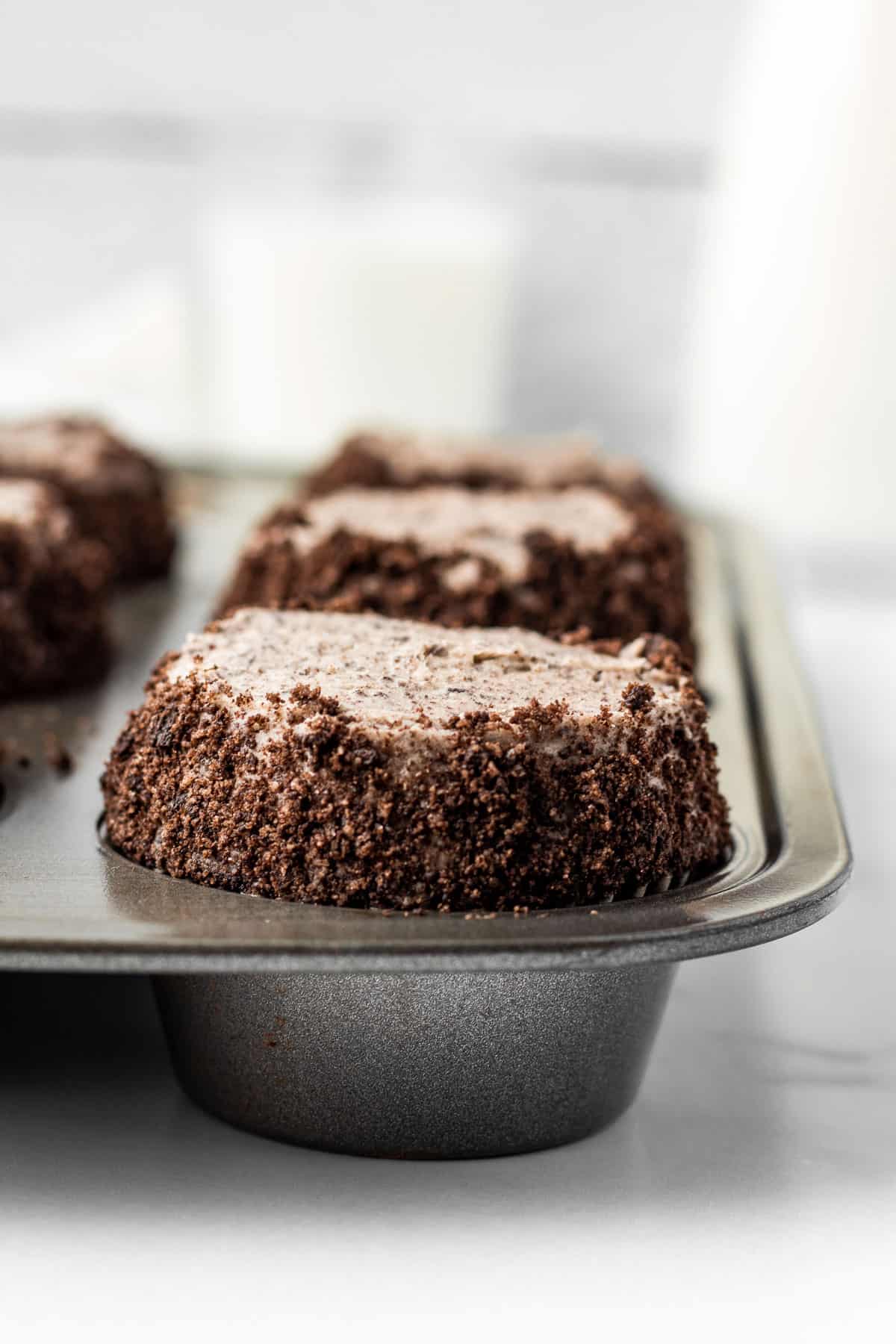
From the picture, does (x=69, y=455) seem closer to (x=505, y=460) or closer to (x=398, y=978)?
(x=505, y=460)

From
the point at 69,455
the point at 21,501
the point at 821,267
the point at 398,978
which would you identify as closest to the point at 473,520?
the point at 21,501

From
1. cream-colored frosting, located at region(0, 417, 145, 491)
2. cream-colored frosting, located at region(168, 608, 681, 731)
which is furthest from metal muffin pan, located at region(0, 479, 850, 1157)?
cream-colored frosting, located at region(0, 417, 145, 491)

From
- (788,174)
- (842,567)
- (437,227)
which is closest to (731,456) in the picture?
(842,567)

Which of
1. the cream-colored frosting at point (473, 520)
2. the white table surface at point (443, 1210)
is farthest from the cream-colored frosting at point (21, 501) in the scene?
the white table surface at point (443, 1210)

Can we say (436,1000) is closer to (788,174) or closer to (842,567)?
(788,174)

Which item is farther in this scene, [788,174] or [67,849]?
[788,174]

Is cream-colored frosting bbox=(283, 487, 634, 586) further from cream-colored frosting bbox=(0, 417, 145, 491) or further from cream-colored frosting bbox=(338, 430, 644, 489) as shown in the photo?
cream-colored frosting bbox=(0, 417, 145, 491)
